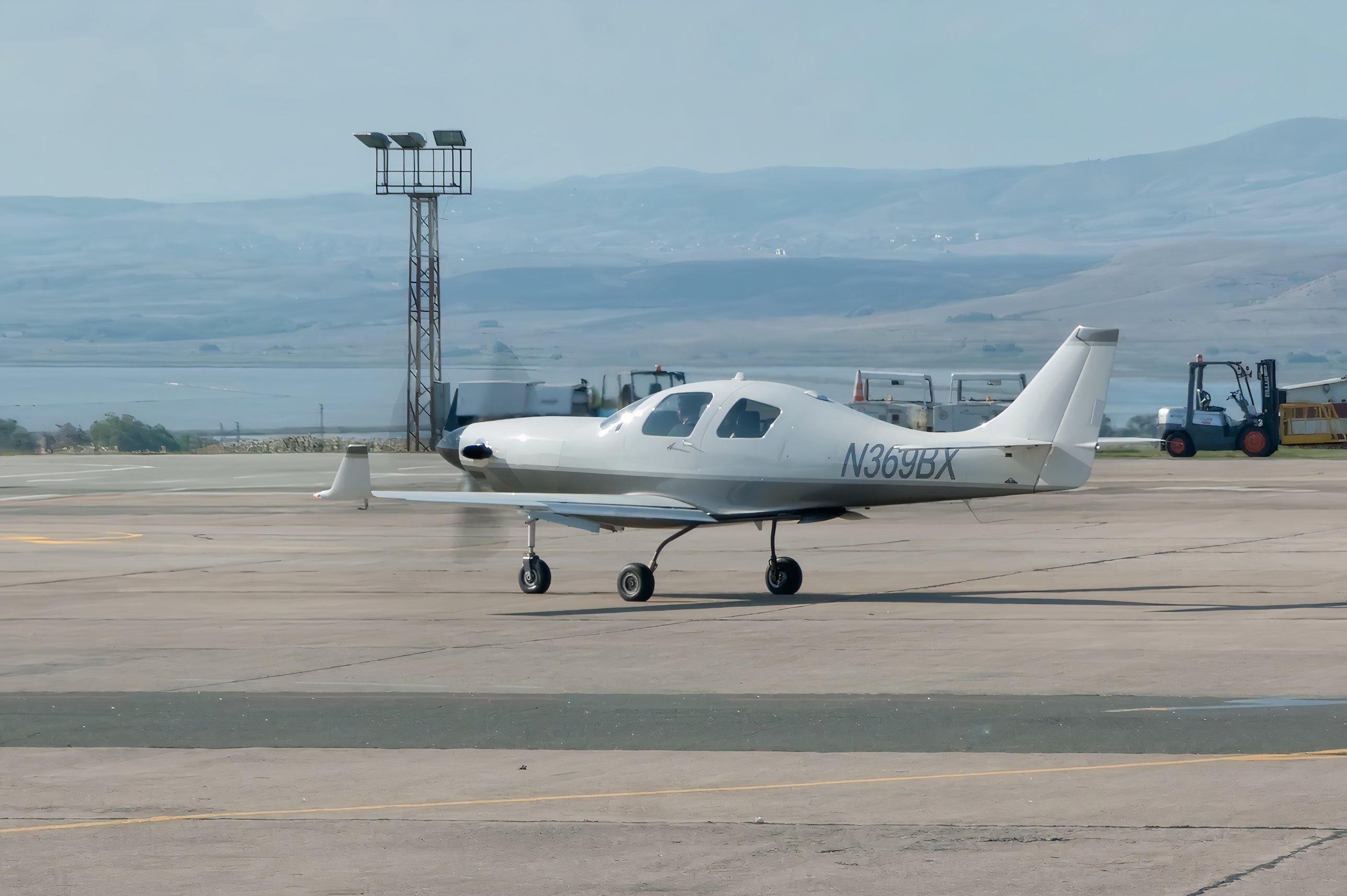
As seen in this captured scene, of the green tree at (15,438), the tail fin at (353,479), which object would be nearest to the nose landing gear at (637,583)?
the tail fin at (353,479)

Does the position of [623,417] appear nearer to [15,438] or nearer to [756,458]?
[756,458]

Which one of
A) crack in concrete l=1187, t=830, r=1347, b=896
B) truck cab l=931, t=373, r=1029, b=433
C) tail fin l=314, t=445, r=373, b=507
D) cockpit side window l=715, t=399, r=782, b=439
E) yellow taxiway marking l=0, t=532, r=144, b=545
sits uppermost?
truck cab l=931, t=373, r=1029, b=433

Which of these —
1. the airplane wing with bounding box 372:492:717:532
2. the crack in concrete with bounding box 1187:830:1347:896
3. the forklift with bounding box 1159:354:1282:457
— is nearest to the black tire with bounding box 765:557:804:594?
the airplane wing with bounding box 372:492:717:532

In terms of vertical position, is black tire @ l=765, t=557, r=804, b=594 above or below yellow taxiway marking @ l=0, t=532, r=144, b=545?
above

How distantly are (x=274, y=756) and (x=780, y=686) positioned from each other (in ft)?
13.8

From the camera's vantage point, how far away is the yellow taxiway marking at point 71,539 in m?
28.7

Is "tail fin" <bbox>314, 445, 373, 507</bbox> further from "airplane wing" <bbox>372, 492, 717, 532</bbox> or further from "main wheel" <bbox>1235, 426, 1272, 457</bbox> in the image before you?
"main wheel" <bbox>1235, 426, 1272, 457</bbox>

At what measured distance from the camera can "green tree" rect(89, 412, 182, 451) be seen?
84.8 metres

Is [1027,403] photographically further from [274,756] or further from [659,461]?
[274,756]

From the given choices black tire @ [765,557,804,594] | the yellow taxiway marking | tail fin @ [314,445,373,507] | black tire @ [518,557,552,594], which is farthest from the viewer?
the yellow taxiway marking

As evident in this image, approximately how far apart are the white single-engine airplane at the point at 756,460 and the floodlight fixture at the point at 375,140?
53092mm

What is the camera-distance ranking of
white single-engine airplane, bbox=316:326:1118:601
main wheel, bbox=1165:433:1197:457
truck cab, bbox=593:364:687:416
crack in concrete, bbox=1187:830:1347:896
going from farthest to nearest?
main wheel, bbox=1165:433:1197:457
truck cab, bbox=593:364:687:416
white single-engine airplane, bbox=316:326:1118:601
crack in concrete, bbox=1187:830:1347:896

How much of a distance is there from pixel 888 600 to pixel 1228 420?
45467 millimetres

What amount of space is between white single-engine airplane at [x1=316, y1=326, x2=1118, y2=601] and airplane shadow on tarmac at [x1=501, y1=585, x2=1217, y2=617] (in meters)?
0.43
